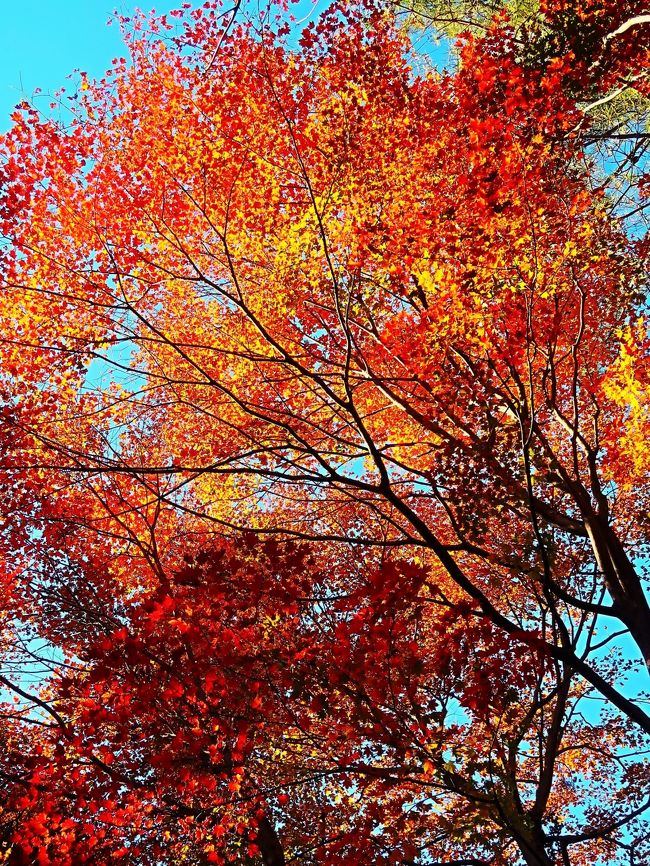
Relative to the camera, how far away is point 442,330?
9906 millimetres

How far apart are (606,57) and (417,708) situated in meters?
10.2

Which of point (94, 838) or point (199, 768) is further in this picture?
point (199, 768)

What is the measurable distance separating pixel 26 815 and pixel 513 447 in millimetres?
8465

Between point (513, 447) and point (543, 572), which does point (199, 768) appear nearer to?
point (543, 572)

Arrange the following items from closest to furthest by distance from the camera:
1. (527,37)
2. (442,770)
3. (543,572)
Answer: (442,770)
(543,572)
(527,37)

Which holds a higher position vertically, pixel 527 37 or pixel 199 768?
pixel 527 37

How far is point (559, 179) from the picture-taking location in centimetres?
927

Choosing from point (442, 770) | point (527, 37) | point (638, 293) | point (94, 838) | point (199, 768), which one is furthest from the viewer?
point (527, 37)

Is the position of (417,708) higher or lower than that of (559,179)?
lower

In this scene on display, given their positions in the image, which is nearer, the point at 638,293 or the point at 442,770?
the point at 442,770

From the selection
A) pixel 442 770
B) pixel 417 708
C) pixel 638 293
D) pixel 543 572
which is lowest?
pixel 442 770

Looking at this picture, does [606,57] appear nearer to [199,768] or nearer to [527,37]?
[527,37]

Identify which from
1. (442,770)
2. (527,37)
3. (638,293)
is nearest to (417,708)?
(442,770)

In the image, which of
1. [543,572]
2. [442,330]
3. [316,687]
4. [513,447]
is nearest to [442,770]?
[316,687]
